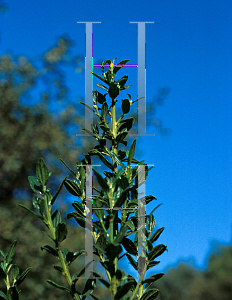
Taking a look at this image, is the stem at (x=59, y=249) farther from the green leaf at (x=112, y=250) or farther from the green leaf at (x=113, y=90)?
the green leaf at (x=113, y=90)

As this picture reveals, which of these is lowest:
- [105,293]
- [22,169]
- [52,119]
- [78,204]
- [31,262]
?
[105,293]

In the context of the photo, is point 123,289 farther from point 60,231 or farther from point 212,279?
point 212,279

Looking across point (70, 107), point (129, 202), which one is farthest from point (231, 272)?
point (129, 202)

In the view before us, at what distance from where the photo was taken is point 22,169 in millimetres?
4172

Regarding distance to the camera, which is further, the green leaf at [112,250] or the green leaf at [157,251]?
the green leaf at [157,251]

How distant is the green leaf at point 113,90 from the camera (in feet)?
2.83

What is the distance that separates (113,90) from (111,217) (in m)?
0.36

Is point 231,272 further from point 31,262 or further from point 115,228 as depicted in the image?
point 115,228

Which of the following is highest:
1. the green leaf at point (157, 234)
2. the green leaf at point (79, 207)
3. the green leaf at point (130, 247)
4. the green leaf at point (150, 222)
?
the green leaf at point (79, 207)

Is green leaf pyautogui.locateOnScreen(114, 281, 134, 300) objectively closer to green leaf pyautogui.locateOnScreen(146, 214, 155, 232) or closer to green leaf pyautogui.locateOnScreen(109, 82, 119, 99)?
green leaf pyautogui.locateOnScreen(146, 214, 155, 232)

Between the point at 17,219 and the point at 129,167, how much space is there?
3.41 metres

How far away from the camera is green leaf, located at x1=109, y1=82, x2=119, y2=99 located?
0.86m

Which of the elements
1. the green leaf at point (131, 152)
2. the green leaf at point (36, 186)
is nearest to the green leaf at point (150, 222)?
the green leaf at point (131, 152)

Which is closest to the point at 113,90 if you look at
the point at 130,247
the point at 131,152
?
the point at 131,152
